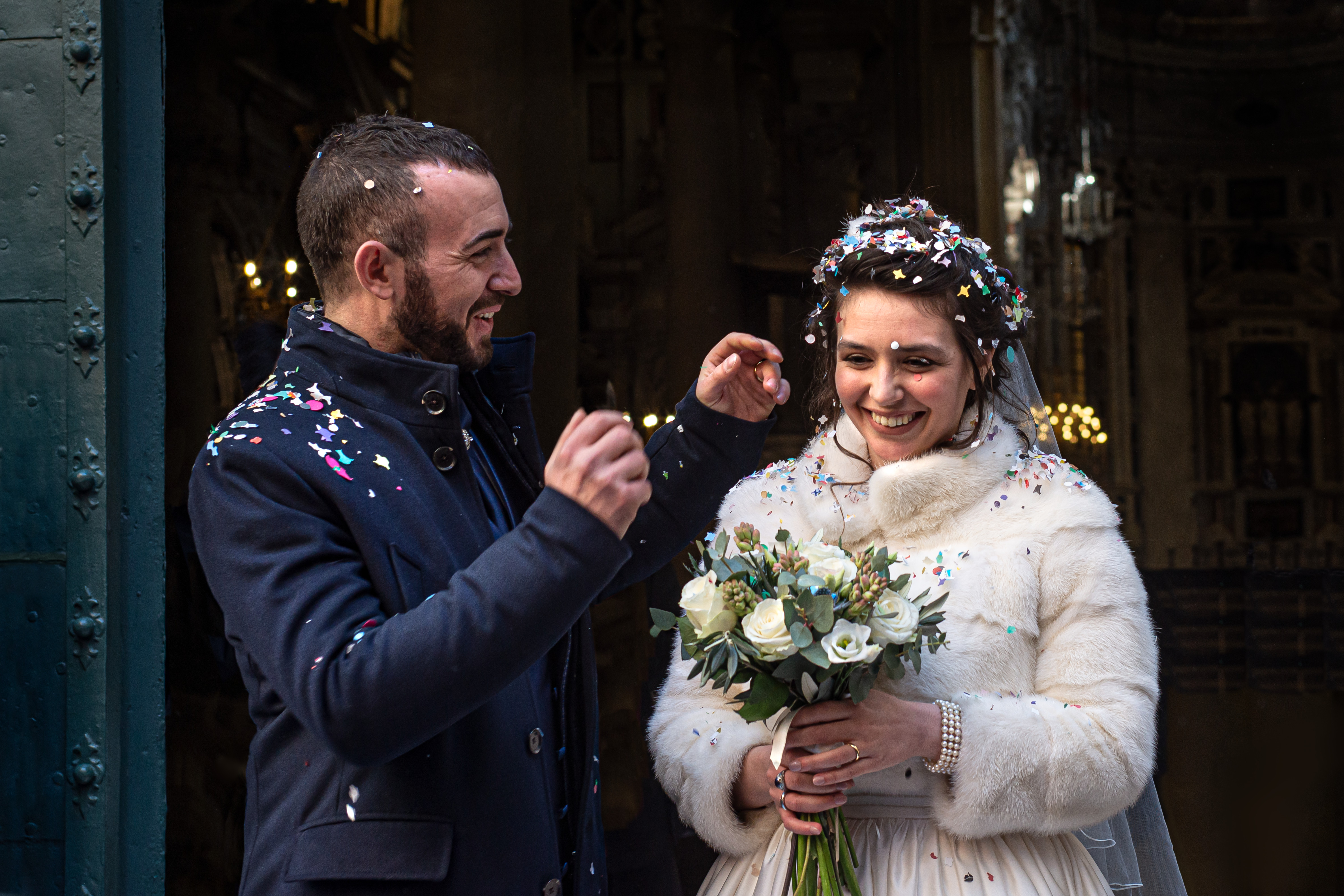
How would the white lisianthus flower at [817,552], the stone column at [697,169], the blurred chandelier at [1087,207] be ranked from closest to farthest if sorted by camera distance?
1. the white lisianthus flower at [817,552]
2. the stone column at [697,169]
3. the blurred chandelier at [1087,207]

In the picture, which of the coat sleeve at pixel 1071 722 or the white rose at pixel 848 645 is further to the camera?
the coat sleeve at pixel 1071 722

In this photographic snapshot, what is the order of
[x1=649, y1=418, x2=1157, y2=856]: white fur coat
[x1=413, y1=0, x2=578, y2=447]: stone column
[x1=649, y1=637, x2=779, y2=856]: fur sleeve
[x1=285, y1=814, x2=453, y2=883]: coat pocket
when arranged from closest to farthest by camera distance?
[x1=285, y1=814, x2=453, y2=883]: coat pocket → [x1=649, y1=418, x2=1157, y2=856]: white fur coat → [x1=649, y1=637, x2=779, y2=856]: fur sleeve → [x1=413, y1=0, x2=578, y2=447]: stone column

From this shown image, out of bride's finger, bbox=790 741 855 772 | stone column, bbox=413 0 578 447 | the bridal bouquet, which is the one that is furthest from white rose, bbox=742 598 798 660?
stone column, bbox=413 0 578 447

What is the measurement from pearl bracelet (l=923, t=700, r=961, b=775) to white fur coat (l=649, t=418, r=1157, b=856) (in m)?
0.01

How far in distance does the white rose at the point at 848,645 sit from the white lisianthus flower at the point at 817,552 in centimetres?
12

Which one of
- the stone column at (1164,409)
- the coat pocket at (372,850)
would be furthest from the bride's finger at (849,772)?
the stone column at (1164,409)

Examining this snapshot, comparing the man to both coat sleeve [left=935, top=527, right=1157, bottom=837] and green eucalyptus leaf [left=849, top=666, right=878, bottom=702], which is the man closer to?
green eucalyptus leaf [left=849, top=666, right=878, bottom=702]

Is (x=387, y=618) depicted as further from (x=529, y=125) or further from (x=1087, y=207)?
(x=1087, y=207)

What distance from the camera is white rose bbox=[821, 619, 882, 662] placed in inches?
68.8

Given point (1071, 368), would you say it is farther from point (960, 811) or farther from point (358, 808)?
point (358, 808)

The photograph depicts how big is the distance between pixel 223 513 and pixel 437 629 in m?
0.37

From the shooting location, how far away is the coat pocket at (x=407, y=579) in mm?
1656

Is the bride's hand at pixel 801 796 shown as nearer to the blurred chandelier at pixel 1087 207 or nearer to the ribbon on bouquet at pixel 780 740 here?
the ribbon on bouquet at pixel 780 740

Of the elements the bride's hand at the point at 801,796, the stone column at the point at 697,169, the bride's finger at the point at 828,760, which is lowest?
the bride's hand at the point at 801,796
